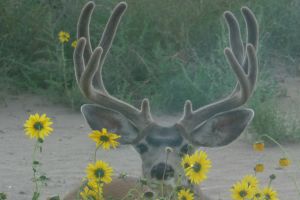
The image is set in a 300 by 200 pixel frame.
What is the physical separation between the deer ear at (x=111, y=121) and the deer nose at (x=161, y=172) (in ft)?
1.86

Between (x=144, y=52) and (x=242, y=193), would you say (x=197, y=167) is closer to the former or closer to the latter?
(x=242, y=193)

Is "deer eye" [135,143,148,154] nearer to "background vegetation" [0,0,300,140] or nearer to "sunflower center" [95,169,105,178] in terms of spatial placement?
"sunflower center" [95,169,105,178]

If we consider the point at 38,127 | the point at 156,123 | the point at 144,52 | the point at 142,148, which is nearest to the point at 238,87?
the point at 156,123

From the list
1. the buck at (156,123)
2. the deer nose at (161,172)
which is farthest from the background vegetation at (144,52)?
the deer nose at (161,172)

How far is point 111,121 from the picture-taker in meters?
6.23

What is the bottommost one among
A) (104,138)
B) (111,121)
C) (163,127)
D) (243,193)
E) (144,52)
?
(243,193)

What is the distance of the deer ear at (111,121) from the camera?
6.15 metres

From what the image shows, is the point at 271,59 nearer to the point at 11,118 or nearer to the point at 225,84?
the point at 225,84

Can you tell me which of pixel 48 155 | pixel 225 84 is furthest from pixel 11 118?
pixel 225 84

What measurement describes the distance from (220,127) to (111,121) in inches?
26.4

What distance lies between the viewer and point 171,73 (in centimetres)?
1053

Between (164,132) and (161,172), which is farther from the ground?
(164,132)

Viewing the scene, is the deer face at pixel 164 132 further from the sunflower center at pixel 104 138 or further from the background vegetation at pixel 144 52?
the background vegetation at pixel 144 52

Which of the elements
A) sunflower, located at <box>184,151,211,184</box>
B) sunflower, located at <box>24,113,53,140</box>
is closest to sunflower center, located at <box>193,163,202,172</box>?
sunflower, located at <box>184,151,211,184</box>
